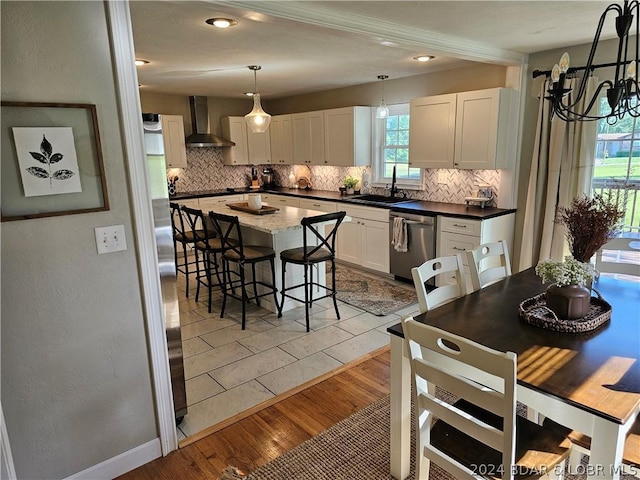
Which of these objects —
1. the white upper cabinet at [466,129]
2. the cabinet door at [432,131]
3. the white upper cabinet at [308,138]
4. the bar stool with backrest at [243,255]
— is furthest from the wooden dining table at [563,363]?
the white upper cabinet at [308,138]

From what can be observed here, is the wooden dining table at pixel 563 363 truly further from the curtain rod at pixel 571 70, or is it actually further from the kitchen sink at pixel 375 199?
the kitchen sink at pixel 375 199

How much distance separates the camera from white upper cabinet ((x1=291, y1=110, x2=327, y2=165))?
608 cm

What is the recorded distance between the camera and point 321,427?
2.40m

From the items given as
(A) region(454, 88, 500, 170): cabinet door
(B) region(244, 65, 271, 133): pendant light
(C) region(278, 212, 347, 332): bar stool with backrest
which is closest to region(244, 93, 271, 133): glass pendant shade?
(B) region(244, 65, 271, 133): pendant light

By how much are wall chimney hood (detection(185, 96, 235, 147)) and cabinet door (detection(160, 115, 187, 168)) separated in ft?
0.63

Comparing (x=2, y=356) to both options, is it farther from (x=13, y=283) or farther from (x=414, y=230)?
(x=414, y=230)

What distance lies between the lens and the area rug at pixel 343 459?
6.66 feet

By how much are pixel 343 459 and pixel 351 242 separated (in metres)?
3.48

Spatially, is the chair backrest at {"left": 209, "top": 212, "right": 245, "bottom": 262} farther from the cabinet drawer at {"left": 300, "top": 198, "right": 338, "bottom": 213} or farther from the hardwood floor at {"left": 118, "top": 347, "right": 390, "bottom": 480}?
the cabinet drawer at {"left": 300, "top": 198, "right": 338, "bottom": 213}

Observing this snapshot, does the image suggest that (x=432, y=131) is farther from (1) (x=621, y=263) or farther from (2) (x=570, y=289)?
(2) (x=570, y=289)

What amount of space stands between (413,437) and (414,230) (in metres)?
2.64

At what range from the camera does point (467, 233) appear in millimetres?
4129

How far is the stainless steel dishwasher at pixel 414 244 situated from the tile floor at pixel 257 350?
2.24 ft

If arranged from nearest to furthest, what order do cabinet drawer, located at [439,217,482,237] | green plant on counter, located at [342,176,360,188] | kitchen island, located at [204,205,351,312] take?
kitchen island, located at [204,205,351,312] < cabinet drawer, located at [439,217,482,237] < green plant on counter, located at [342,176,360,188]
